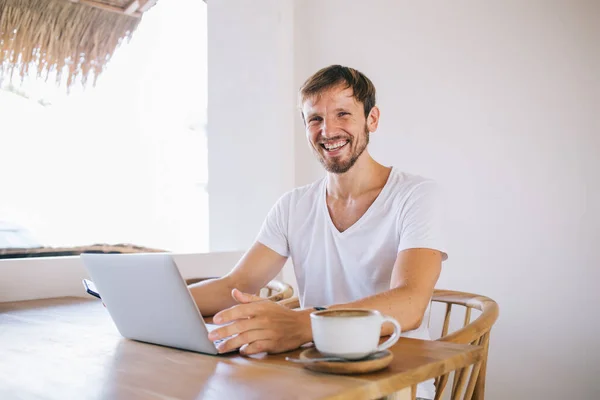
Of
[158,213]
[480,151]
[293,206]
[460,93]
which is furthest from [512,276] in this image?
[158,213]

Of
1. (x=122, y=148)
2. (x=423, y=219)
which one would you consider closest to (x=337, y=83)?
(x=423, y=219)

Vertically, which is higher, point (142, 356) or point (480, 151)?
point (480, 151)

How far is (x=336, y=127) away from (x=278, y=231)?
33 cm

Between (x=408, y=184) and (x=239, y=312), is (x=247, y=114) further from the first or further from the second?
(x=239, y=312)

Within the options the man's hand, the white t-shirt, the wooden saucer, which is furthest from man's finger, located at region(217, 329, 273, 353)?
the white t-shirt

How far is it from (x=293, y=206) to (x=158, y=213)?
6.28 ft

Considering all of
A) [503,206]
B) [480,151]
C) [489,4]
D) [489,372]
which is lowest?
[489,372]

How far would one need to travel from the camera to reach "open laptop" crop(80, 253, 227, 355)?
1.02m

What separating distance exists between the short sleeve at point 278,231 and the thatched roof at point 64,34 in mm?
1659

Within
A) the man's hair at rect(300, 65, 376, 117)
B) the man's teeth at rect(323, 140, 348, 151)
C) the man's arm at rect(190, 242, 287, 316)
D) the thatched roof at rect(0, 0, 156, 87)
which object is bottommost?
the man's arm at rect(190, 242, 287, 316)

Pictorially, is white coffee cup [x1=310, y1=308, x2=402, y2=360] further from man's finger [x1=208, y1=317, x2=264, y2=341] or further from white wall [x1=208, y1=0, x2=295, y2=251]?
white wall [x1=208, y1=0, x2=295, y2=251]

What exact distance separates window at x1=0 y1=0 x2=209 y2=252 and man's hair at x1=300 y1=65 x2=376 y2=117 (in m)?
1.51

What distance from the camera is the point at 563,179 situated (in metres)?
2.10

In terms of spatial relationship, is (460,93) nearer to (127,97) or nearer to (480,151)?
(480,151)
